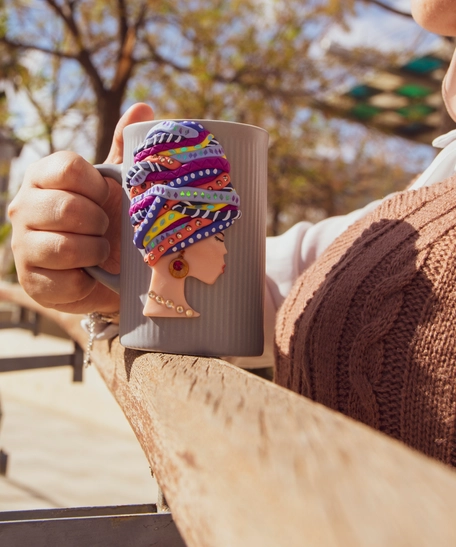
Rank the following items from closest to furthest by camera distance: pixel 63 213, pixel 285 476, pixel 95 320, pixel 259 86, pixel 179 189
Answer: pixel 285 476, pixel 179 189, pixel 63 213, pixel 95 320, pixel 259 86

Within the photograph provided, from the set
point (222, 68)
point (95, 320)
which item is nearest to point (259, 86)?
point (222, 68)

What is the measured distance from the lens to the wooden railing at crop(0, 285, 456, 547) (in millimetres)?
203

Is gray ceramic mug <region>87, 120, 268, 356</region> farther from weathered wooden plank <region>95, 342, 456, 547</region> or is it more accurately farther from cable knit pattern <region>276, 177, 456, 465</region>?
weathered wooden plank <region>95, 342, 456, 547</region>

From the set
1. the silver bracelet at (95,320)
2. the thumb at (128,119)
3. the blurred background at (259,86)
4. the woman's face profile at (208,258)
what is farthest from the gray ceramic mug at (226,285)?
the blurred background at (259,86)

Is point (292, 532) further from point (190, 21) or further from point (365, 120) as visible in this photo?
point (365, 120)

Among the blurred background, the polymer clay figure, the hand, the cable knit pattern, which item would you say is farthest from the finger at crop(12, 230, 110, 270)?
the blurred background

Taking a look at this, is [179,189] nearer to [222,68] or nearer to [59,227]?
[59,227]

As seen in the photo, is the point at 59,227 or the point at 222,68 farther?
the point at 222,68

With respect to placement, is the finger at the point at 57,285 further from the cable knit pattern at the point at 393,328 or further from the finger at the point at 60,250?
the cable knit pattern at the point at 393,328

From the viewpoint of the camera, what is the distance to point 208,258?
0.55 meters

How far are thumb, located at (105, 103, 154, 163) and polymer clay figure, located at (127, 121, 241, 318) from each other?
0.18 metres

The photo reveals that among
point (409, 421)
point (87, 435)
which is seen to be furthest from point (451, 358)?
point (87, 435)

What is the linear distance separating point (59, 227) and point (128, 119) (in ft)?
0.55

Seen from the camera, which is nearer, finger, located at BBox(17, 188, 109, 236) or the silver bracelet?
finger, located at BBox(17, 188, 109, 236)
